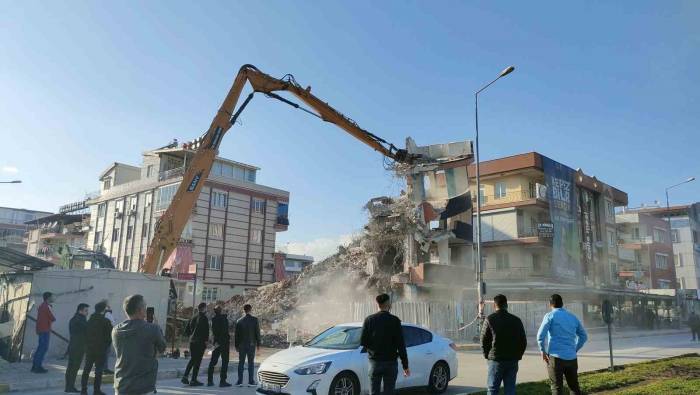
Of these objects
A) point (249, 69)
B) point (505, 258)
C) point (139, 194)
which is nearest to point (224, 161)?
point (139, 194)

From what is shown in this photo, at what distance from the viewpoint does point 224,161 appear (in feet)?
170

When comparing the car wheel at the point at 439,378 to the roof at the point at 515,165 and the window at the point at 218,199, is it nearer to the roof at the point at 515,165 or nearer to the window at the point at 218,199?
the roof at the point at 515,165

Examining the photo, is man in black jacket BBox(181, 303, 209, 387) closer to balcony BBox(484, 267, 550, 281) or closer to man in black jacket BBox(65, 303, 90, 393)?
man in black jacket BBox(65, 303, 90, 393)

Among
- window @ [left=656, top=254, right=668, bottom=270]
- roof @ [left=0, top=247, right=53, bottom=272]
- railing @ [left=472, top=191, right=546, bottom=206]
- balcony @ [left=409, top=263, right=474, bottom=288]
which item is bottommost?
roof @ [left=0, top=247, right=53, bottom=272]

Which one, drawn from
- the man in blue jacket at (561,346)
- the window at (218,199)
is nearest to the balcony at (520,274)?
the window at (218,199)

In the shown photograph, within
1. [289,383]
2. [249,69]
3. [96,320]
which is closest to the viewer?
[289,383]

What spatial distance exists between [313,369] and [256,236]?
45.2 m

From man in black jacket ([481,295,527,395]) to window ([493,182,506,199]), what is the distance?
37.7 meters

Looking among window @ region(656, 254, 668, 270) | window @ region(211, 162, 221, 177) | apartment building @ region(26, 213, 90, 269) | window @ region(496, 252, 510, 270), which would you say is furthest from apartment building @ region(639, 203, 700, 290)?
apartment building @ region(26, 213, 90, 269)

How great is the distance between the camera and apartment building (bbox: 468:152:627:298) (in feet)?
134

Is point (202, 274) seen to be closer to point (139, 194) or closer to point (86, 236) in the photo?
point (139, 194)

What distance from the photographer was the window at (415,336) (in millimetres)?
Result: 10211

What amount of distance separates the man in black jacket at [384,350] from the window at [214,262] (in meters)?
43.7

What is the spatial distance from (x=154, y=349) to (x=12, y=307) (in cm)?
1386
